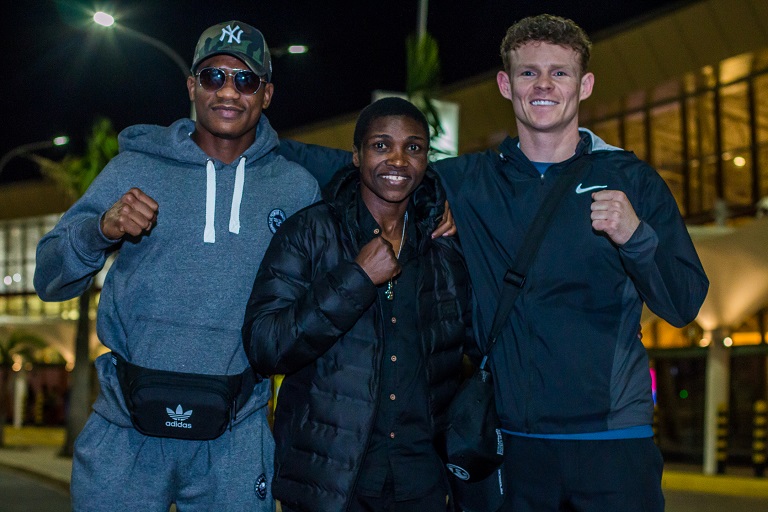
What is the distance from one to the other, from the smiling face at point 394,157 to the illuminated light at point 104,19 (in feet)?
43.4

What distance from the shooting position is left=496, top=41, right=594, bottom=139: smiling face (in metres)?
3.85

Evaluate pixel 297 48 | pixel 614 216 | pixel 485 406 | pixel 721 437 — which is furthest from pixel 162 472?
pixel 721 437

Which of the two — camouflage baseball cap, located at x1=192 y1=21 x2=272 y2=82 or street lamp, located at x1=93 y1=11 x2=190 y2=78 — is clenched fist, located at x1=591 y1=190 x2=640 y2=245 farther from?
street lamp, located at x1=93 y1=11 x2=190 y2=78

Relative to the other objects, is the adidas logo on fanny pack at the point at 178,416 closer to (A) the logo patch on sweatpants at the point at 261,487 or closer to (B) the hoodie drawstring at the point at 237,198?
(A) the logo patch on sweatpants at the point at 261,487

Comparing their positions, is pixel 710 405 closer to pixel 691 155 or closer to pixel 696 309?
pixel 691 155

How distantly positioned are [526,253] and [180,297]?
4.11 feet

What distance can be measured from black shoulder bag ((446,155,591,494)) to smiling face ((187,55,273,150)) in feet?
A: 3.85

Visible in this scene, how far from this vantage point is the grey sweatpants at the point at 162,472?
11.7ft

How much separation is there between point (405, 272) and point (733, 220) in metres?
22.8

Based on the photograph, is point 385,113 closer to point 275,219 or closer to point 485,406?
point 275,219

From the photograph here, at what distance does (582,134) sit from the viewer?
13.0 feet

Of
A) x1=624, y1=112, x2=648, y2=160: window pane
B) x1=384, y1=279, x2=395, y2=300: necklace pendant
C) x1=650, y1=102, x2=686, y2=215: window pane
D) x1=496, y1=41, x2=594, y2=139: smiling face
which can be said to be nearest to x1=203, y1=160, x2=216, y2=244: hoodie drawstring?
x1=384, y1=279, x2=395, y2=300: necklace pendant

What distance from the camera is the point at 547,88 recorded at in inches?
151

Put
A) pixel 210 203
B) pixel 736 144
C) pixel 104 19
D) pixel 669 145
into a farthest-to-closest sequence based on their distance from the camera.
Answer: pixel 669 145
pixel 736 144
pixel 104 19
pixel 210 203
